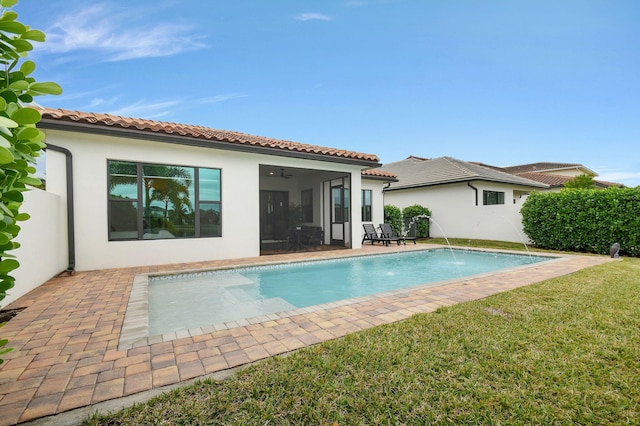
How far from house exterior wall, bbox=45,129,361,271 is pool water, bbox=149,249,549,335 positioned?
1427 millimetres

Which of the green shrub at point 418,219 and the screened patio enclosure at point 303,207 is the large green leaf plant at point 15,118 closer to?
the screened patio enclosure at point 303,207

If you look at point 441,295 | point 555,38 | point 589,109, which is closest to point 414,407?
point 441,295

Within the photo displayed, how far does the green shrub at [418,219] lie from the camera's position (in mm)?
15875

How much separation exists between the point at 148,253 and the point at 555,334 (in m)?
8.32

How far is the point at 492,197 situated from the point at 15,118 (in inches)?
731

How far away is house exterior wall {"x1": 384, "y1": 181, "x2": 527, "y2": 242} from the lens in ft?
43.3

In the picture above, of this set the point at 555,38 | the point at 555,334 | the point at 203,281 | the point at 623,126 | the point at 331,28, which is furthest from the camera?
the point at 623,126

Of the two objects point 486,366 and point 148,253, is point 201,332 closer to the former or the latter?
point 486,366

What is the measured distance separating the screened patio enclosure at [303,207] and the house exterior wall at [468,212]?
279 inches

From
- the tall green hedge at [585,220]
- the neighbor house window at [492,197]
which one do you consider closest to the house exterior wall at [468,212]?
the neighbor house window at [492,197]

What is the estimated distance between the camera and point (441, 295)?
4.62 meters

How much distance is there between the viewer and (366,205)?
14281mm

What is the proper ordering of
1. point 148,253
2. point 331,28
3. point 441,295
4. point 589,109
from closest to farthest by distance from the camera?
point 441,295, point 148,253, point 331,28, point 589,109

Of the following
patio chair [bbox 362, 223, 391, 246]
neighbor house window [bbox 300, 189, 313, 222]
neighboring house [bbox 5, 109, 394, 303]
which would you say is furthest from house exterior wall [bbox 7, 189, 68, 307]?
patio chair [bbox 362, 223, 391, 246]
